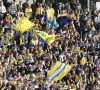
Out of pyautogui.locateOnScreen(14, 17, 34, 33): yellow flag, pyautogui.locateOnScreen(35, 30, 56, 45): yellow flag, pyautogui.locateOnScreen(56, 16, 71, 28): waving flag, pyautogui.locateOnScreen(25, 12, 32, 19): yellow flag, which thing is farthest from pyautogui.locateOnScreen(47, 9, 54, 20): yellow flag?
pyautogui.locateOnScreen(14, 17, 34, 33): yellow flag

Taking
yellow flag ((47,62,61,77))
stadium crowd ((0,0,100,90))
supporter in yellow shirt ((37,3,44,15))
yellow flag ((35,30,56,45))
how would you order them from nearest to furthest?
1. stadium crowd ((0,0,100,90))
2. yellow flag ((47,62,61,77))
3. yellow flag ((35,30,56,45))
4. supporter in yellow shirt ((37,3,44,15))

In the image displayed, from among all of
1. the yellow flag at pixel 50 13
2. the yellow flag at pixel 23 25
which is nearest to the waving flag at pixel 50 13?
the yellow flag at pixel 50 13

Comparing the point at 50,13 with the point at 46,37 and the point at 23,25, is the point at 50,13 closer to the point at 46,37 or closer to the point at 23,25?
the point at 46,37

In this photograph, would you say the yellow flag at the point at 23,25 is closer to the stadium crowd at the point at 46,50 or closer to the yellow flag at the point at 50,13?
the stadium crowd at the point at 46,50

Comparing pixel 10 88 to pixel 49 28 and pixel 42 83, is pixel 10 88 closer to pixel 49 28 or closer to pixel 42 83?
pixel 42 83

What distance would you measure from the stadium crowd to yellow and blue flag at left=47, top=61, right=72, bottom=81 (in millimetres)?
293

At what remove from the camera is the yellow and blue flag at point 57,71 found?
37125 millimetres

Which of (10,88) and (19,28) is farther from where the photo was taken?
(19,28)

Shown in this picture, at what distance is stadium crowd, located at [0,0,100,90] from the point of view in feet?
120

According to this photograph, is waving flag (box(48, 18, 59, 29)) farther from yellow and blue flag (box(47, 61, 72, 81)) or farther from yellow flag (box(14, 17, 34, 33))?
yellow and blue flag (box(47, 61, 72, 81))

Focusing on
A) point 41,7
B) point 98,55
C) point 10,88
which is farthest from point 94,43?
point 10,88

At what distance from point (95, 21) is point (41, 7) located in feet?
12.6

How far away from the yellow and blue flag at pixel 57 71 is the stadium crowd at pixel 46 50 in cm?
29

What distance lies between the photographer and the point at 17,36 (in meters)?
39.1
